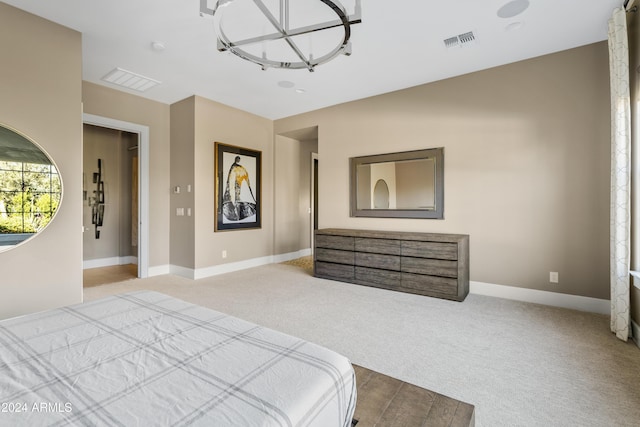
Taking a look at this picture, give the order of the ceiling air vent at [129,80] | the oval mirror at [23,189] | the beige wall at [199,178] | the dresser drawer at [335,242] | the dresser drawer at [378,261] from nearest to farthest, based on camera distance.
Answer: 1. the oval mirror at [23,189]
2. the ceiling air vent at [129,80]
3. the dresser drawer at [378,261]
4. the dresser drawer at [335,242]
5. the beige wall at [199,178]

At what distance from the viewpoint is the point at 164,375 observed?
3.22 feet

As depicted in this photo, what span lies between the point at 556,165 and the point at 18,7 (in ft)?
17.6

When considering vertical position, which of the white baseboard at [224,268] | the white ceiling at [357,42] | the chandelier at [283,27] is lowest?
the white baseboard at [224,268]

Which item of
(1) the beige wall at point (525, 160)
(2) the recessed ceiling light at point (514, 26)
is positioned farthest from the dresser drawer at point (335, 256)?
(2) the recessed ceiling light at point (514, 26)

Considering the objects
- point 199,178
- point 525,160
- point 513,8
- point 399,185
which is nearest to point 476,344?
point 525,160

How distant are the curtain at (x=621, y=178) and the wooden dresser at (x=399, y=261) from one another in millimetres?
1304

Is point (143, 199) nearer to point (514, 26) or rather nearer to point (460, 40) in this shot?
point (460, 40)

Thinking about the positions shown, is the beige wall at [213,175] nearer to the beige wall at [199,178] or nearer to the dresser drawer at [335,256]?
the beige wall at [199,178]

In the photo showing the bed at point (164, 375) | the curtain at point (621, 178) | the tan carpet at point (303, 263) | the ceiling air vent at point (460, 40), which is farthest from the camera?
the tan carpet at point (303, 263)

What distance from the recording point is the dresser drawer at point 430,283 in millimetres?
3533

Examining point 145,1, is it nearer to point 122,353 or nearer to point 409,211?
point 122,353

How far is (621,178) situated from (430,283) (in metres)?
1.98

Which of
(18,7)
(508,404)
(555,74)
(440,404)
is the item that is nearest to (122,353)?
(440,404)

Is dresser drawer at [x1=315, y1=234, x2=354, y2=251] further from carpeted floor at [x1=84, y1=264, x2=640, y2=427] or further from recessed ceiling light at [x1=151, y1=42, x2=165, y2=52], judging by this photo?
recessed ceiling light at [x1=151, y1=42, x2=165, y2=52]
